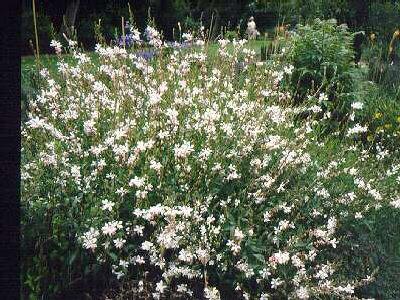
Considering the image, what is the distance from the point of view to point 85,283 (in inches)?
129

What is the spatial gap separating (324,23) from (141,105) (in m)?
3.80

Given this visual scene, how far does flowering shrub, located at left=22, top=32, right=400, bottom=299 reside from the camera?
313cm

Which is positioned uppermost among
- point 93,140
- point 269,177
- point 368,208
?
point 93,140

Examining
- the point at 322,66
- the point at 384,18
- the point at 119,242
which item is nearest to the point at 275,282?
the point at 119,242

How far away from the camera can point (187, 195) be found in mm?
3182

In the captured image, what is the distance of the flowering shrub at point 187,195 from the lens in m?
3.13

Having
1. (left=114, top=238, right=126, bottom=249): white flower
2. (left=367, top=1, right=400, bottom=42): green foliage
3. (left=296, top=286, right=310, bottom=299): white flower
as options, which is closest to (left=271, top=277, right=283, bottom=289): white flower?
(left=296, top=286, right=310, bottom=299): white flower

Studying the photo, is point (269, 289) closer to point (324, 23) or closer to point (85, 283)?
point (85, 283)

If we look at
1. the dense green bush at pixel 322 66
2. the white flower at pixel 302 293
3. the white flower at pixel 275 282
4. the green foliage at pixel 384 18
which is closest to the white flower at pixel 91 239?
the white flower at pixel 275 282

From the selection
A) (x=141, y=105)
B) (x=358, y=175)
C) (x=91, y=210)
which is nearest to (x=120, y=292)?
(x=91, y=210)

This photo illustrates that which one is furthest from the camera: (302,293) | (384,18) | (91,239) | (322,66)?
(384,18)

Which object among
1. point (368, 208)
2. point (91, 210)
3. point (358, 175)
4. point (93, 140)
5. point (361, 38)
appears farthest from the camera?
point (361, 38)

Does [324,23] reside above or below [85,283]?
above

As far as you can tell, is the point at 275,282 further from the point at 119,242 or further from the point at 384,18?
the point at 384,18
